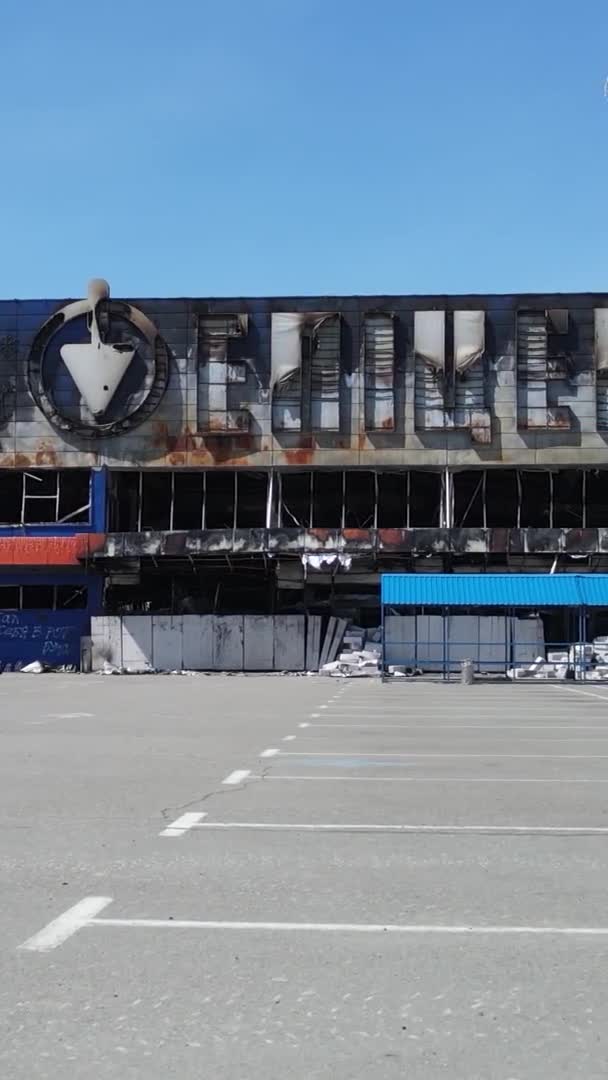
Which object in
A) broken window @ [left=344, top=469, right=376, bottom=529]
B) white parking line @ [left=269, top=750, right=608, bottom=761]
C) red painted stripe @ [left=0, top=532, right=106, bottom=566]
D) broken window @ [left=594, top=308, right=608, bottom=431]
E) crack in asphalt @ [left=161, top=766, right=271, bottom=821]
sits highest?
broken window @ [left=594, top=308, right=608, bottom=431]

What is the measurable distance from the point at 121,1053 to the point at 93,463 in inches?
1692

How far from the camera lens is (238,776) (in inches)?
464

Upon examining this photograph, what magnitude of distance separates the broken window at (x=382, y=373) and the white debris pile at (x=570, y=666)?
11614 mm

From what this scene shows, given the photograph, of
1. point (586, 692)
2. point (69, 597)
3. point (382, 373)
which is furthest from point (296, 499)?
point (586, 692)

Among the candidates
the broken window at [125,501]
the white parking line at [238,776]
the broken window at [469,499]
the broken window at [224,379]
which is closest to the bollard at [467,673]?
the broken window at [469,499]

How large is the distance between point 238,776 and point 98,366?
3633cm

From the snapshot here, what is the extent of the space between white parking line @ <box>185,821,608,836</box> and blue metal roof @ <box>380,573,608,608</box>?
2585 cm

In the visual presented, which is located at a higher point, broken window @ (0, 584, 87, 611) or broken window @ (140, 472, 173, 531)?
broken window @ (140, 472, 173, 531)

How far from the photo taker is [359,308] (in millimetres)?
45469

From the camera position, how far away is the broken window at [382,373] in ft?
148

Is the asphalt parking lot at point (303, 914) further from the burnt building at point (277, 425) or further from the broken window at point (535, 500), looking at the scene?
the broken window at point (535, 500)

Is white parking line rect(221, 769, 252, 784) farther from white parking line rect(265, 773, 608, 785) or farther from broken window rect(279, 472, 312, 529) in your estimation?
broken window rect(279, 472, 312, 529)

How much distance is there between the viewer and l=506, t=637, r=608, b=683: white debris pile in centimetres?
3753

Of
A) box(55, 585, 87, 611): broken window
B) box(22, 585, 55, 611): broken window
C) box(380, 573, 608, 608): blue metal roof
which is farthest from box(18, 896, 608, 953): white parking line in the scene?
box(22, 585, 55, 611): broken window
